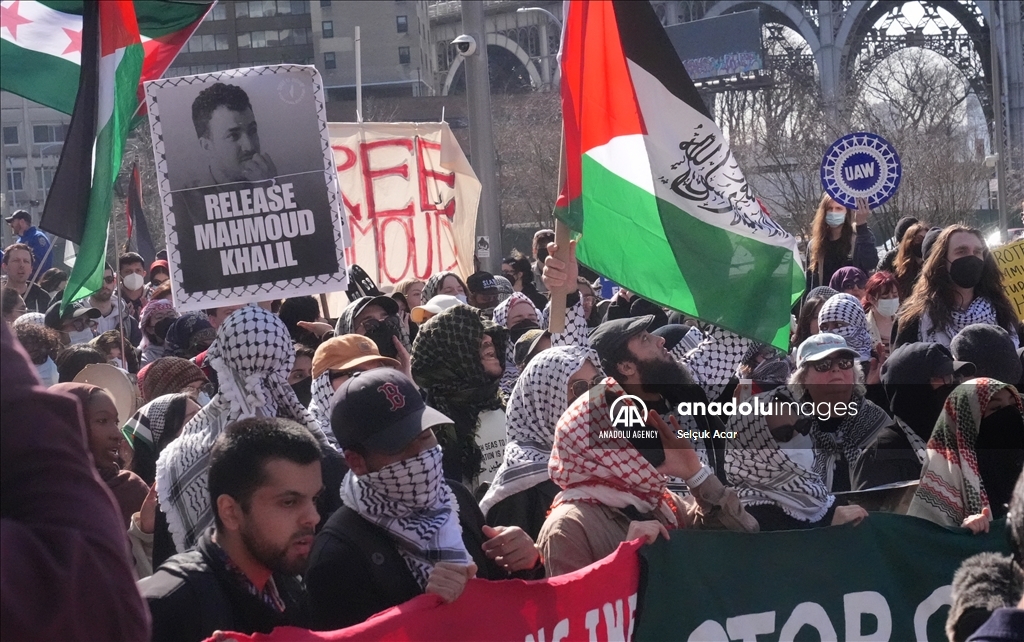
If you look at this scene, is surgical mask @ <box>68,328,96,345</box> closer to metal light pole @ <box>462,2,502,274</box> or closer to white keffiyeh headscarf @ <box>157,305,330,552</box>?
metal light pole @ <box>462,2,502,274</box>

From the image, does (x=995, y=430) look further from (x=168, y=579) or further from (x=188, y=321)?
(x=188, y=321)

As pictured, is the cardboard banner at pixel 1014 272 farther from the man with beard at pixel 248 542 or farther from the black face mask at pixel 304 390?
the man with beard at pixel 248 542

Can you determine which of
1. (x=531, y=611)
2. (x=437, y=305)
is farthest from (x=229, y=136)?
(x=531, y=611)

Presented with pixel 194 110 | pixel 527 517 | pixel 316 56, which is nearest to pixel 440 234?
pixel 194 110

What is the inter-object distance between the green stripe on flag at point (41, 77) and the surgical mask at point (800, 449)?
10.4 ft

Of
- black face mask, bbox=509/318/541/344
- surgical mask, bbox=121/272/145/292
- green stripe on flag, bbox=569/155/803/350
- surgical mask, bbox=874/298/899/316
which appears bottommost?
surgical mask, bbox=874/298/899/316

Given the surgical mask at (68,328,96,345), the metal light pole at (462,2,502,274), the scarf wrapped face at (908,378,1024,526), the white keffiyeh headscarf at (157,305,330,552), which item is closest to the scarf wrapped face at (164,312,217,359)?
the surgical mask at (68,328,96,345)

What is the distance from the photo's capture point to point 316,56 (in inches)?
3871

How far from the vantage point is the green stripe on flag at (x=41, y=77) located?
5316 millimetres

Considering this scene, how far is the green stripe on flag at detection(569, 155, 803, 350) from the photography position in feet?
15.6

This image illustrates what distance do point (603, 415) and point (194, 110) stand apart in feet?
7.98

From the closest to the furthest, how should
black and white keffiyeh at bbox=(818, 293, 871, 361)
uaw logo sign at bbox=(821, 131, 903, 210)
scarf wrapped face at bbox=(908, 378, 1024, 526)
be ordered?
scarf wrapped face at bbox=(908, 378, 1024, 526) < black and white keffiyeh at bbox=(818, 293, 871, 361) < uaw logo sign at bbox=(821, 131, 903, 210)

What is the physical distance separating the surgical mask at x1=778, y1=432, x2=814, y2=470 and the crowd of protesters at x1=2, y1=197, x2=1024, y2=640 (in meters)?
0.01

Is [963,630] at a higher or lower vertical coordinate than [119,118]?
lower
